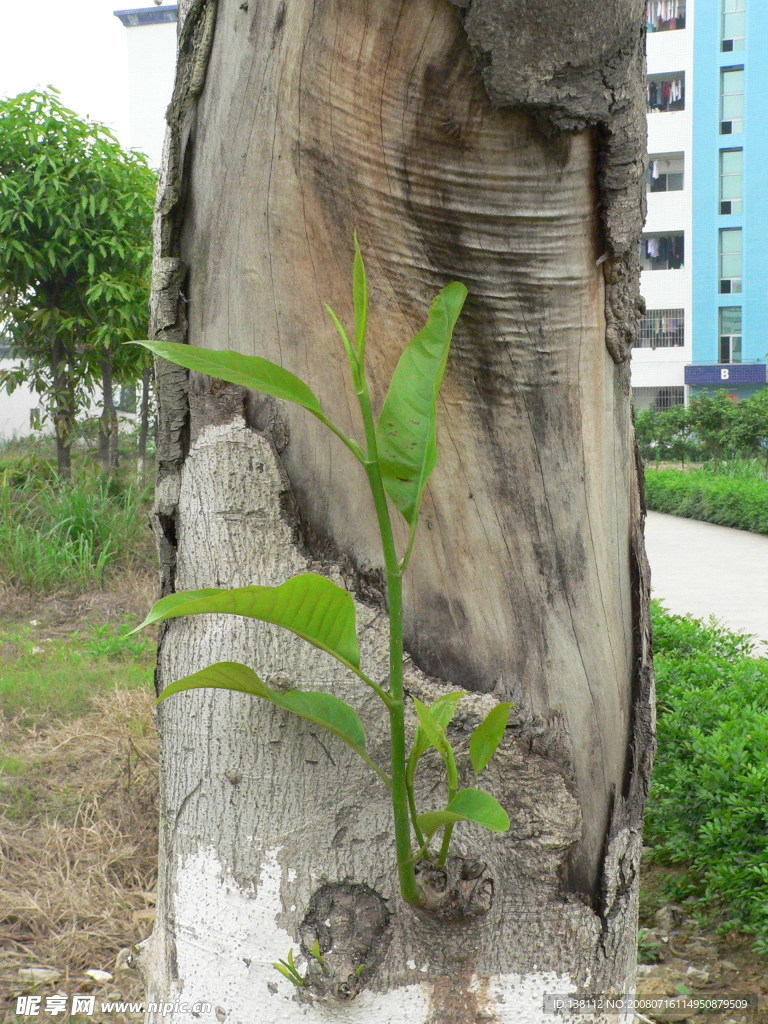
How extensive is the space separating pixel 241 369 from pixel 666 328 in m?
31.4

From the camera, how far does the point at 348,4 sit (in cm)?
98

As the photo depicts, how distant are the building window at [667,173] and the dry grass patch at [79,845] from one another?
30786 mm

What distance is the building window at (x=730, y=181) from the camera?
29.1m

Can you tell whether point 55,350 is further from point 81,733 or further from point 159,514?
point 159,514

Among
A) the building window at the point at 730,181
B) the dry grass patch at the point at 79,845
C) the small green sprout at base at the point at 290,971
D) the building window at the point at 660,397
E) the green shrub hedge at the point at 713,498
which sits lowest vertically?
the dry grass patch at the point at 79,845

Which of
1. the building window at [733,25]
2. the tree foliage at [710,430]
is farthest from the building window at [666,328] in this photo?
the tree foliage at [710,430]

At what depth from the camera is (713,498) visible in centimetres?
1302

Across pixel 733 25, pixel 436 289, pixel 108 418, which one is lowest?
pixel 436 289

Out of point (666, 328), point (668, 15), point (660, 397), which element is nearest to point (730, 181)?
point (666, 328)

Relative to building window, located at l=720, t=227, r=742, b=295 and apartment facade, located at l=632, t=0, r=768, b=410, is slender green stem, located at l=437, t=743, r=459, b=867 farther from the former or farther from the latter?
building window, located at l=720, t=227, r=742, b=295

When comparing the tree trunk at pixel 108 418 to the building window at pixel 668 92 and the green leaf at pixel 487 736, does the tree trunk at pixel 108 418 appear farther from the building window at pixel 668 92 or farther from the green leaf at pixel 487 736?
the building window at pixel 668 92

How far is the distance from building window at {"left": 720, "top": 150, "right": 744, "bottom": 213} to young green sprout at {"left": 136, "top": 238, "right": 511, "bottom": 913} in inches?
1265

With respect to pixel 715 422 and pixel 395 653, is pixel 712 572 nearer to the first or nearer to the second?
pixel 395 653

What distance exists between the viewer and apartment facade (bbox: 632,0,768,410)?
28.5m
